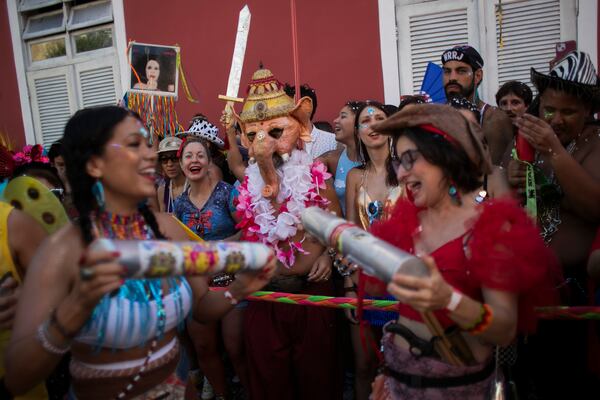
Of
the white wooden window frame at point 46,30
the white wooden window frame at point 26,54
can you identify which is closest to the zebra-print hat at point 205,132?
the white wooden window frame at point 26,54

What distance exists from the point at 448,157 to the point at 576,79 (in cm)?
135

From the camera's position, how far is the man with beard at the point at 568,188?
2533mm

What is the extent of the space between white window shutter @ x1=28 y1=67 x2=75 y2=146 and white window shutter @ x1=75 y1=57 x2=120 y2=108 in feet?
0.93

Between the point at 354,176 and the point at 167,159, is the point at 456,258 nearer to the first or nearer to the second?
the point at 354,176

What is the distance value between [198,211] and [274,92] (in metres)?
1.18

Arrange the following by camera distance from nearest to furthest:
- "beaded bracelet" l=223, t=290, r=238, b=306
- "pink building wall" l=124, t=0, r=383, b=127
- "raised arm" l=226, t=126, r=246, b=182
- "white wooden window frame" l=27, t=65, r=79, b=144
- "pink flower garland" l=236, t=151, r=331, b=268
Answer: "beaded bracelet" l=223, t=290, r=238, b=306
"pink flower garland" l=236, t=151, r=331, b=268
"raised arm" l=226, t=126, r=246, b=182
"pink building wall" l=124, t=0, r=383, b=127
"white wooden window frame" l=27, t=65, r=79, b=144

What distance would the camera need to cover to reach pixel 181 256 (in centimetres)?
155

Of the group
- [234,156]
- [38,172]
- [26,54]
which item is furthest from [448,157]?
[26,54]

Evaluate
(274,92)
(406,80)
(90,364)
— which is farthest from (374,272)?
(406,80)

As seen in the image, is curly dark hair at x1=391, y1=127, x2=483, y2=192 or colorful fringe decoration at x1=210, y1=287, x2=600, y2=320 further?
colorful fringe decoration at x1=210, y1=287, x2=600, y2=320

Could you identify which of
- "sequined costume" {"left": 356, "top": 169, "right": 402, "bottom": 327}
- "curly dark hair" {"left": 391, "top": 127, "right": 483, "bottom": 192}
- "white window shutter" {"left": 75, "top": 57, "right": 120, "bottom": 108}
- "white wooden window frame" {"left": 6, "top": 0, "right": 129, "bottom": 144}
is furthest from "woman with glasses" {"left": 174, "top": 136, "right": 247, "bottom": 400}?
"white window shutter" {"left": 75, "top": 57, "right": 120, "bottom": 108}

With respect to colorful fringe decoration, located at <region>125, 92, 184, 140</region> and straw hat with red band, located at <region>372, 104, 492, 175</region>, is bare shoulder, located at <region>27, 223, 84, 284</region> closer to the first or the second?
straw hat with red band, located at <region>372, 104, 492, 175</region>

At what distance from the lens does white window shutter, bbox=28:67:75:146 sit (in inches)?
337

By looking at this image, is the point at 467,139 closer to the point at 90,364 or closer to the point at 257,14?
the point at 90,364
